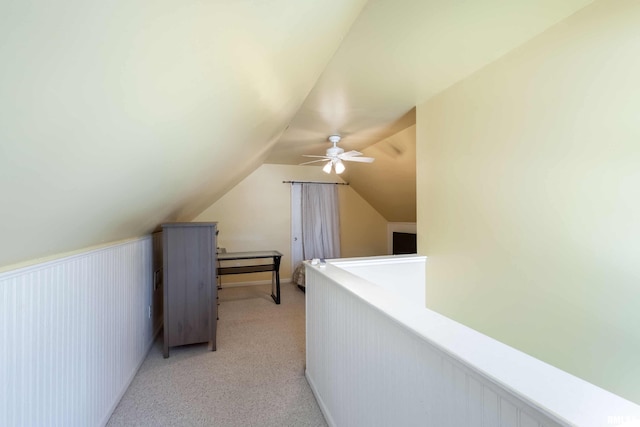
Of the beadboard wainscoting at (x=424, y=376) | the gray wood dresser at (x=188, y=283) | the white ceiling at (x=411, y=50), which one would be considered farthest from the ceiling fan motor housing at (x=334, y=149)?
the beadboard wainscoting at (x=424, y=376)

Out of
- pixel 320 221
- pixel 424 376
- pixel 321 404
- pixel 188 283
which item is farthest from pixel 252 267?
pixel 424 376

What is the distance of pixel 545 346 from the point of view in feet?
6.25

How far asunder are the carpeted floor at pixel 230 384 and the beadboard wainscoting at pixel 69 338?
0.21 m

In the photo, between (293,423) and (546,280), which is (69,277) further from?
(546,280)

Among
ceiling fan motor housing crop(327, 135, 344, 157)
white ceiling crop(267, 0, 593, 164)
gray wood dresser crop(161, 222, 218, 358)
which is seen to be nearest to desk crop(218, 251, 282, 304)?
gray wood dresser crop(161, 222, 218, 358)

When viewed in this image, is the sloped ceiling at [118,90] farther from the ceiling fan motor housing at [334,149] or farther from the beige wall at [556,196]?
the ceiling fan motor housing at [334,149]

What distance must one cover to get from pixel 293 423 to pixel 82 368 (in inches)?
48.9

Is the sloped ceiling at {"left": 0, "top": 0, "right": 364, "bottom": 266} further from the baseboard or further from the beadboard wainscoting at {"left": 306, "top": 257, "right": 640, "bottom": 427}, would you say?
the baseboard

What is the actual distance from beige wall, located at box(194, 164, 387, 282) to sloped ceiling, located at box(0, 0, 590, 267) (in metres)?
2.83

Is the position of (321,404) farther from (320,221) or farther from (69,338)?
(320,221)

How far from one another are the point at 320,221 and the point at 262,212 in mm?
1126

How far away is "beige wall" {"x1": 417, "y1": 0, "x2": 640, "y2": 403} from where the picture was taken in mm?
1531

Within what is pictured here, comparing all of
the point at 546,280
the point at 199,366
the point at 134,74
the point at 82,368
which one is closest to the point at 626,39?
the point at 546,280

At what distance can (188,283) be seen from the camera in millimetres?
2555
